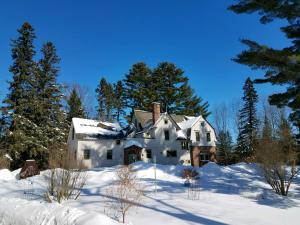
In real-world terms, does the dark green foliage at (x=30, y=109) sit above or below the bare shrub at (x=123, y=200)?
above

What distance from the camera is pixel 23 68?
1314 inches

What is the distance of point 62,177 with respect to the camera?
1229 cm

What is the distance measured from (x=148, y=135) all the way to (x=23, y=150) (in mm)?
14059

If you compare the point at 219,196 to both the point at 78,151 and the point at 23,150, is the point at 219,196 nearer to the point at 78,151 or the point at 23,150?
the point at 78,151

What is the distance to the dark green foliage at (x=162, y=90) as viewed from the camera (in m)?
50.4

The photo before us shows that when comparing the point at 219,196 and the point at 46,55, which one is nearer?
the point at 219,196

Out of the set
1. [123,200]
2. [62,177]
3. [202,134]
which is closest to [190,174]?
[62,177]

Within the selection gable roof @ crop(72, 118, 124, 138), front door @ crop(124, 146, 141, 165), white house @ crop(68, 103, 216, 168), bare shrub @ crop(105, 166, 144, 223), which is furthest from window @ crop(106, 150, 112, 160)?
bare shrub @ crop(105, 166, 144, 223)

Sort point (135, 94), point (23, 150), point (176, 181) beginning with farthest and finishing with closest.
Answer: point (135, 94)
point (23, 150)
point (176, 181)

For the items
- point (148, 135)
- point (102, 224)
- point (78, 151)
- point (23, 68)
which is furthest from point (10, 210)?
point (23, 68)

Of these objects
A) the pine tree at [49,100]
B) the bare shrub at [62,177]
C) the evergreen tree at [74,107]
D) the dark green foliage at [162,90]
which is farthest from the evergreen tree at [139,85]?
the bare shrub at [62,177]

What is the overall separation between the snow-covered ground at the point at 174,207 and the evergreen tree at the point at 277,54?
504cm

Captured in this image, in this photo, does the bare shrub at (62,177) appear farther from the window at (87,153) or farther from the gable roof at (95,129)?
the gable roof at (95,129)

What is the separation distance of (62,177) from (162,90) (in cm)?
4089
